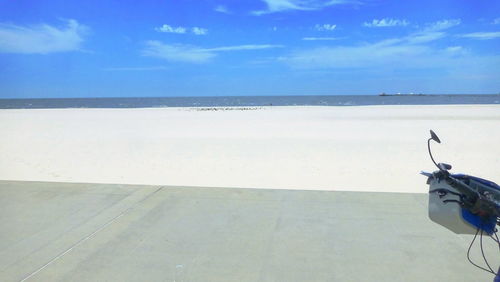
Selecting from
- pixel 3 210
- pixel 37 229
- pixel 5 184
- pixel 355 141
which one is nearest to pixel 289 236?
pixel 37 229

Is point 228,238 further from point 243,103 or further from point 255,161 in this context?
point 243,103

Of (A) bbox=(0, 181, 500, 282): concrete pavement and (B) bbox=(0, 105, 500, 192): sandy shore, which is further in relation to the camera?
(B) bbox=(0, 105, 500, 192): sandy shore

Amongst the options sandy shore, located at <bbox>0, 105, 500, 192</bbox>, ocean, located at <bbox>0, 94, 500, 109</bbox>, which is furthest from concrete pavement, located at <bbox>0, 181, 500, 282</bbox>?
ocean, located at <bbox>0, 94, 500, 109</bbox>

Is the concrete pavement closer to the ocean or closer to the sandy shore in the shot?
the sandy shore

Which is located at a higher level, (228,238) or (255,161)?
(228,238)

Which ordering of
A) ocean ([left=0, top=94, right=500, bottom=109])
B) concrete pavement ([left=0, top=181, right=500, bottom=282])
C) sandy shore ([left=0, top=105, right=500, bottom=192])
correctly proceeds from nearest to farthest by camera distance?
concrete pavement ([left=0, top=181, right=500, bottom=282]) → sandy shore ([left=0, top=105, right=500, bottom=192]) → ocean ([left=0, top=94, right=500, bottom=109])

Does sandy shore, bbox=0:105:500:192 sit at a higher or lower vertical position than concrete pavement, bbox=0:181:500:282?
lower

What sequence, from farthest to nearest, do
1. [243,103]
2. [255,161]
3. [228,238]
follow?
[243,103] → [255,161] → [228,238]

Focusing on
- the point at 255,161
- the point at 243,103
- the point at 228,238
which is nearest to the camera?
the point at 228,238

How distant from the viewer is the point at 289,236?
11.4ft

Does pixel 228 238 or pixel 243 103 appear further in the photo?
pixel 243 103

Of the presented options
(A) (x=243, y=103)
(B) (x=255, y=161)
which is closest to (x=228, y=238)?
(B) (x=255, y=161)

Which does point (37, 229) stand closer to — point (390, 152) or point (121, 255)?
point (121, 255)

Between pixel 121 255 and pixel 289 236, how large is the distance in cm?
150
